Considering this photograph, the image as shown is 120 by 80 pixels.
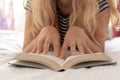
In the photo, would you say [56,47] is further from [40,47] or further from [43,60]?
[43,60]

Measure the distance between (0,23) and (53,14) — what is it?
1.19 m

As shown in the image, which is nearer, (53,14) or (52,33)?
(52,33)

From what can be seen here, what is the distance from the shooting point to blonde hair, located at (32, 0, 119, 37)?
3.88 feet

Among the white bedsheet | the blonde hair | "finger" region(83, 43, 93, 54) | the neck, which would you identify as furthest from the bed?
the neck

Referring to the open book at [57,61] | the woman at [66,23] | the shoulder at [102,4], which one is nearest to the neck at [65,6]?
the woman at [66,23]

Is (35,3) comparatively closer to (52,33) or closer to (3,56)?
(52,33)

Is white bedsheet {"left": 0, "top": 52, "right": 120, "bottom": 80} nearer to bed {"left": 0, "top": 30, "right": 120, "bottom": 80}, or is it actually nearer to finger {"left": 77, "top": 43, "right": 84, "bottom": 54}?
bed {"left": 0, "top": 30, "right": 120, "bottom": 80}

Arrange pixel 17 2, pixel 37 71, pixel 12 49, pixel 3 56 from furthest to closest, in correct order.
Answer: pixel 17 2 → pixel 12 49 → pixel 3 56 → pixel 37 71

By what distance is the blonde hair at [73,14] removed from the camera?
3.88ft

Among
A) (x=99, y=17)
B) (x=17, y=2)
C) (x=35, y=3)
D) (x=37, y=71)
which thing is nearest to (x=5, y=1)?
(x=17, y=2)

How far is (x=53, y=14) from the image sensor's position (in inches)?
49.3

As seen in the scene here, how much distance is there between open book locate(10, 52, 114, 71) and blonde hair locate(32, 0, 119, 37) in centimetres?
35

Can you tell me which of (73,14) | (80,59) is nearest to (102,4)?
(73,14)

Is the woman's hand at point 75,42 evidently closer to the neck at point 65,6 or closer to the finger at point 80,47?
the finger at point 80,47
